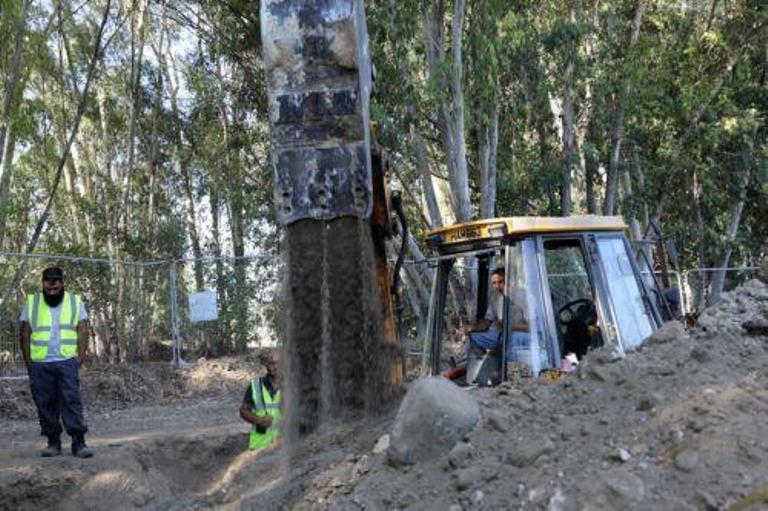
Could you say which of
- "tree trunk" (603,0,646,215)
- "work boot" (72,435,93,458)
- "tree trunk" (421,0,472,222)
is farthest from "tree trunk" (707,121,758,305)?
"work boot" (72,435,93,458)

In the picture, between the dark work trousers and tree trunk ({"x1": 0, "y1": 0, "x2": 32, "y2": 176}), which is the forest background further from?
the dark work trousers

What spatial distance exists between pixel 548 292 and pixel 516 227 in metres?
0.47

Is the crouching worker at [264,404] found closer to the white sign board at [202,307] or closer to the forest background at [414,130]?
the forest background at [414,130]

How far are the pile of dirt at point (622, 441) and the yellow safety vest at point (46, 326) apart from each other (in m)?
4.02

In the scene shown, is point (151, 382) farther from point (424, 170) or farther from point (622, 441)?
point (622, 441)

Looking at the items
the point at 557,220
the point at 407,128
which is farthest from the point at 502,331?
the point at 407,128

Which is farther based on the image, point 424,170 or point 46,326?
point 424,170

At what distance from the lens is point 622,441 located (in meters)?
3.81

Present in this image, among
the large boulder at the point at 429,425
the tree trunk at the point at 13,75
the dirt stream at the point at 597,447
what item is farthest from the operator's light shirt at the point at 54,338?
the tree trunk at the point at 13,75

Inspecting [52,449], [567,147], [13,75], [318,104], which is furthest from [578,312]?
[13,75]

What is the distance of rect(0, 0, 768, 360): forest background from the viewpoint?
14500 millimetres

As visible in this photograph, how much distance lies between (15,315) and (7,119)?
4605 millimetres

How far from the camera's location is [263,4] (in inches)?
217

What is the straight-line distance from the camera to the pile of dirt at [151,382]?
540 inches
